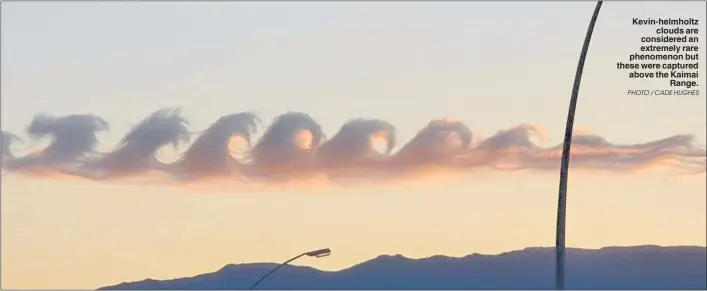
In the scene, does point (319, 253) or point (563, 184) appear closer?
point (563, 184)

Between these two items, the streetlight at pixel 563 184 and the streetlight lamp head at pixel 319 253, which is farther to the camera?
the streetlight lamp head at pixel 319 253

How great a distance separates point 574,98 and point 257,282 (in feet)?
104

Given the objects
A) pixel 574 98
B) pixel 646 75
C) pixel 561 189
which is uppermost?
pixel 646 75

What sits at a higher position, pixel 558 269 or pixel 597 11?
pixel 597 11

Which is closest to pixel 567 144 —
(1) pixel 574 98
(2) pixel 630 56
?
(1) pixel 574 98

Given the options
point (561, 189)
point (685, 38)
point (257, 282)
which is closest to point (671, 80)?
point (685, 38)

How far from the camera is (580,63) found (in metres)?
27.4

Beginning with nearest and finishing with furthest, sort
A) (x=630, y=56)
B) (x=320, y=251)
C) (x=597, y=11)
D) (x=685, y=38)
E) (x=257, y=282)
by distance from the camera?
(x=597, y=11), (x=630, y=56), (x=685, y=38), (x=320, y=251), (x=257, y=282)

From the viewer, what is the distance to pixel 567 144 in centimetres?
2692

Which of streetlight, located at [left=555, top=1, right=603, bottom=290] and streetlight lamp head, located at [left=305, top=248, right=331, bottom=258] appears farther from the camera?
streetlight lamp head, located at [left=305, top=248, right=331, bottom=258]

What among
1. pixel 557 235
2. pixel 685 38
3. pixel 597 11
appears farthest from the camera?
pixel 685 38

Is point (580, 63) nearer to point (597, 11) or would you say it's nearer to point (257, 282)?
point (597, 11)

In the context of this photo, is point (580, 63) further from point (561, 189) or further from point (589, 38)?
point (561, 189)

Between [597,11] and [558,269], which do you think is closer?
[558,269]
